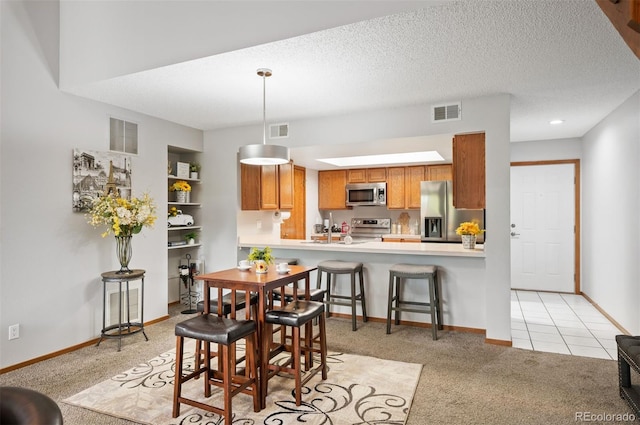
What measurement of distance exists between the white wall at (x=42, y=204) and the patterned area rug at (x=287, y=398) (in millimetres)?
1032

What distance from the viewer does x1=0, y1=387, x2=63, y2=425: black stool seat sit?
979 millimetres

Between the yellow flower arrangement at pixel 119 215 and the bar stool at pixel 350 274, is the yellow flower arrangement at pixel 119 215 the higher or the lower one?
the higher one

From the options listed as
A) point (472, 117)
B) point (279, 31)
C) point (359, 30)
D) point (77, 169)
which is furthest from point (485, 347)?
point (77, 169)

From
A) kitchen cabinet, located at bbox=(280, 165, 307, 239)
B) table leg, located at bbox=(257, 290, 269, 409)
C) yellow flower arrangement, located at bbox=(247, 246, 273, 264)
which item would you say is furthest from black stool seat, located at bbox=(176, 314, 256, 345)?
kitchen cabinet, located at bbox=(280, 165, 307, 239)

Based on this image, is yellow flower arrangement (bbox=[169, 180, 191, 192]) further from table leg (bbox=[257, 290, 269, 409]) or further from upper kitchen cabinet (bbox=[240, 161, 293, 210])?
table leg (bbox=[257, 290, 269, 409])

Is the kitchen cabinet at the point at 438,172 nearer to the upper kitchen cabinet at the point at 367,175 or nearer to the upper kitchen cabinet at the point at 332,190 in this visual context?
the upper kitchen cabinet at the point at 367,175

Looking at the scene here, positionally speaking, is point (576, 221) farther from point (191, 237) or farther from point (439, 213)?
point (191, 237)

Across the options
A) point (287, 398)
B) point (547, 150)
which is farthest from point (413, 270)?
point (547, 150)

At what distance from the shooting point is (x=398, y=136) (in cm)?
419

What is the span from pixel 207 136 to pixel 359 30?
3.43 m

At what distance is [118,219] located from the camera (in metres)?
3.64

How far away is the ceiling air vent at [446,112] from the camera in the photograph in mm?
3932

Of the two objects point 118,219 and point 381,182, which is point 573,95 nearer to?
point 381,182

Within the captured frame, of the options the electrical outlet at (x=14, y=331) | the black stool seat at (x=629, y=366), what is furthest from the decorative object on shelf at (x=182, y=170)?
the black stool seat at (x=629, y=366)
